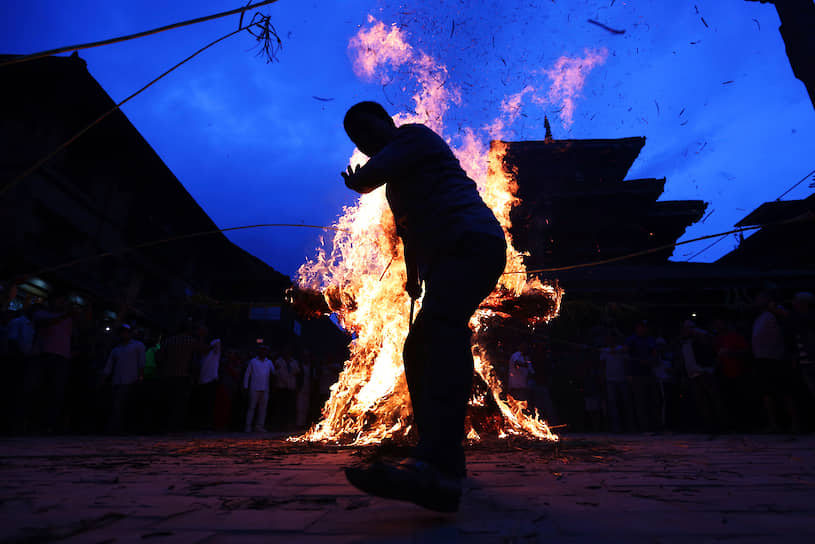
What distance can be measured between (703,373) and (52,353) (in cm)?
1063

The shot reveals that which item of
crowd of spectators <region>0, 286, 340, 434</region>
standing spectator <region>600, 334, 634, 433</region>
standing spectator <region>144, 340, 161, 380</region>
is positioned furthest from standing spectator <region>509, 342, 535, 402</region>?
standing spectator <region>144, 340, 161, 380</region>

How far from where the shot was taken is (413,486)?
1528 millimetres

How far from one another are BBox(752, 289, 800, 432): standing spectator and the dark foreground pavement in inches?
190

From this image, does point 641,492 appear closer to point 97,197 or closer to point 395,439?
point 395,439

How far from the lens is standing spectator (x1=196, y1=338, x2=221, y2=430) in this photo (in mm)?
9523

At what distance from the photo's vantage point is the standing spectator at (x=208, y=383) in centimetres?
952

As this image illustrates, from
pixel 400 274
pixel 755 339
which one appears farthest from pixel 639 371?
pixel 400 274

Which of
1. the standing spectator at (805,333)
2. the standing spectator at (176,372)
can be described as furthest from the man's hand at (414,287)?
the standing spectator at (176,372)

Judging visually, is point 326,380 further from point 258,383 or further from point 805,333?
point 805,333

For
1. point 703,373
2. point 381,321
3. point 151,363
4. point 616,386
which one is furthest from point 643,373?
point 151,363

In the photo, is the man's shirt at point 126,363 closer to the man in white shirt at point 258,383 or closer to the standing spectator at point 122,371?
the standing spectator at point 122,371

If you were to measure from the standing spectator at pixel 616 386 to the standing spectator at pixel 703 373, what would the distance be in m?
1.15

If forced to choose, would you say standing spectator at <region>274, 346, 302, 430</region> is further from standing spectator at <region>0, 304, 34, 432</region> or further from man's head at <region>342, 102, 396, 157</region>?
man's head at <region>342, 102, 396, 157</region>

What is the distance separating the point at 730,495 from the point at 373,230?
4.58 meters
